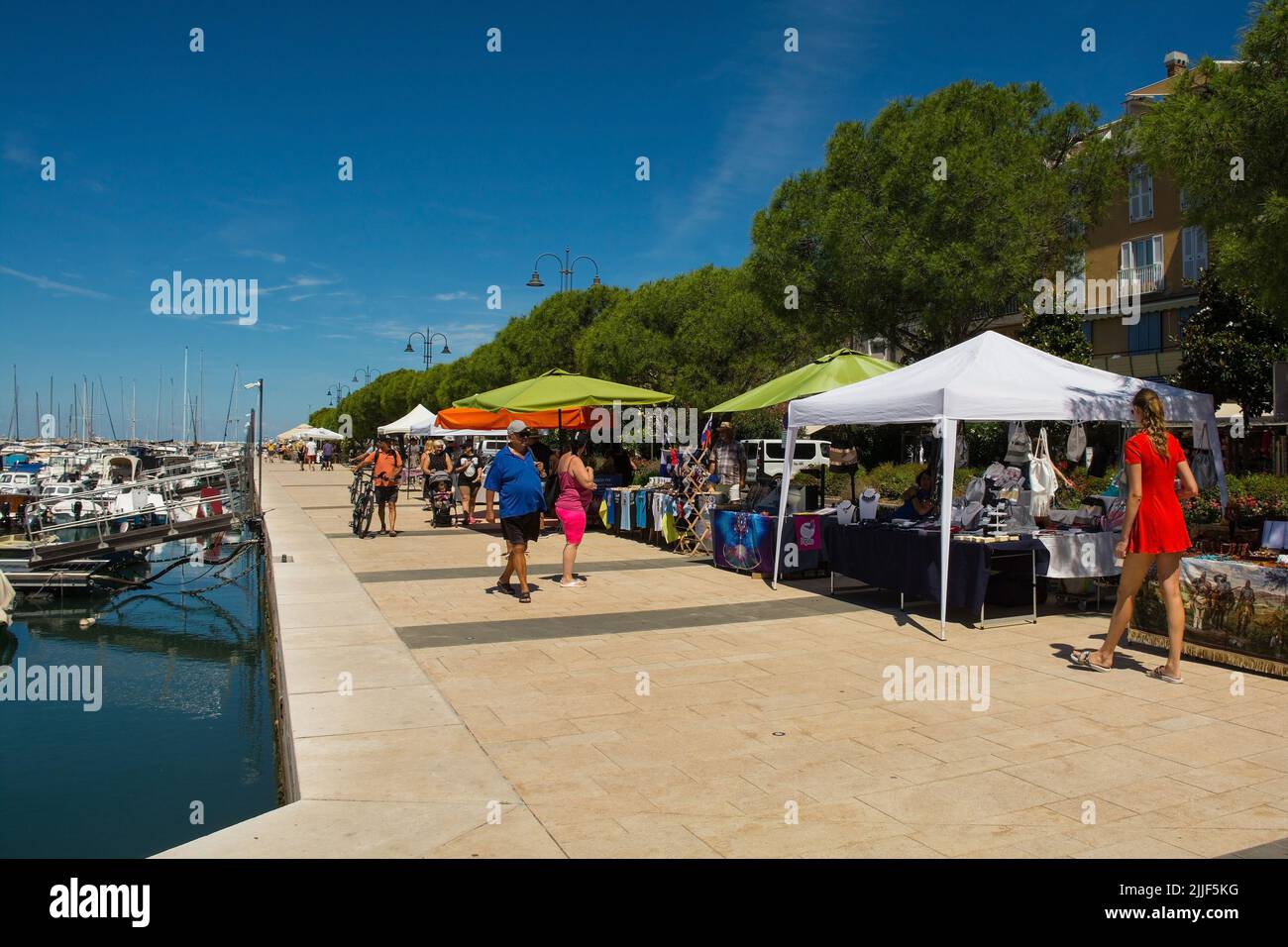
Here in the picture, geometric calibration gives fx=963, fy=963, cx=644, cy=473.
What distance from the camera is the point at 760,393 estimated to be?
1391 centimetres

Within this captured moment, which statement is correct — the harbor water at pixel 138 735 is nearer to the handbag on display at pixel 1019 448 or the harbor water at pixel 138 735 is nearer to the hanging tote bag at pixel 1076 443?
the handbag on display at pixel 1019 448

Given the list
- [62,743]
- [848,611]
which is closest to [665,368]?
[848,611]

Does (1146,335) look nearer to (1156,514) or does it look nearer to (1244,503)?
(1244,503)

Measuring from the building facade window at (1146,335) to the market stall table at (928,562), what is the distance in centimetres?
3206

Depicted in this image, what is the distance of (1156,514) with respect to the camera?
6918mm

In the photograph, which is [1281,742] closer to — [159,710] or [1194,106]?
[1194,106]

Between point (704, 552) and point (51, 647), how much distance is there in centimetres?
900

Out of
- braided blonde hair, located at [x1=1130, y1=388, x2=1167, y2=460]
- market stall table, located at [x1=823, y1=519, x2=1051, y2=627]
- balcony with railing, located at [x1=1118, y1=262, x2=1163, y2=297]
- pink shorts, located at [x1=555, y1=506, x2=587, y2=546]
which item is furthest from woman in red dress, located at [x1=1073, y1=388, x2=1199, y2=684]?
balcony with railing, located at [x1=1118, y1=262, x2=1163, y2=297]

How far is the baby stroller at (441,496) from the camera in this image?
21.1 m

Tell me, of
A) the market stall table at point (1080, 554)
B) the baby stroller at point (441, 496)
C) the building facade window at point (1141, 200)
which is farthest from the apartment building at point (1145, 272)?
the market stall table at point (1080, 554)
